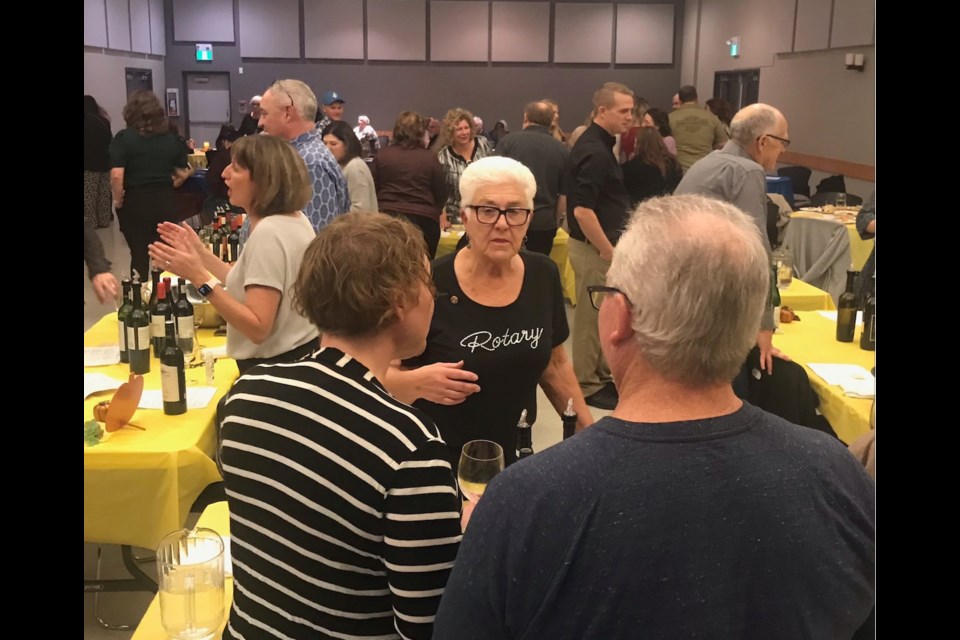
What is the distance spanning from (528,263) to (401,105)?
12759mm

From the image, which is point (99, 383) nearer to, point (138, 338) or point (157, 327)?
point (138, 338)

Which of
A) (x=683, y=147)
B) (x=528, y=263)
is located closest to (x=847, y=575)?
(x=528, y=263)

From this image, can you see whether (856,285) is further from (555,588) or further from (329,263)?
(555,588)

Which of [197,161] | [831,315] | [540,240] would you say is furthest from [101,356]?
[197,161]

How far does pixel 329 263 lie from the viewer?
140 centimetres

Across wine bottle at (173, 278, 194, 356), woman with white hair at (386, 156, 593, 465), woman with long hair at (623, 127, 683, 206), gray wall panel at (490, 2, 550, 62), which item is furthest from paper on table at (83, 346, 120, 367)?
gray wall panel at (490, 2, 550, 62)

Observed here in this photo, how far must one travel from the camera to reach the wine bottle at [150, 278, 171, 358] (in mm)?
3113

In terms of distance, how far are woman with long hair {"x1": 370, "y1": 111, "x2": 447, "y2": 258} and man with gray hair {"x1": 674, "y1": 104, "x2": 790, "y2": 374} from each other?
7.87 ft

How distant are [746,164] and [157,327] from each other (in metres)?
2.49

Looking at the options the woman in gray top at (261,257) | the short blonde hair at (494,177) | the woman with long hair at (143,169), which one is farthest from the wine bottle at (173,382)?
the woman with long hair at (143,169)

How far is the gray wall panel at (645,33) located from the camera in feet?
47.5

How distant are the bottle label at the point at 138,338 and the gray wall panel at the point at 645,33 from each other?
510 inches

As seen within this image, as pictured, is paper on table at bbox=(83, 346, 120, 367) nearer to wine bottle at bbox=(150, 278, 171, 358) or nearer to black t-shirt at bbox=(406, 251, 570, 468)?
wine bottle at bbox=(150, 278, 171, 358)

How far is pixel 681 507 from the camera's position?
36.9 inches
